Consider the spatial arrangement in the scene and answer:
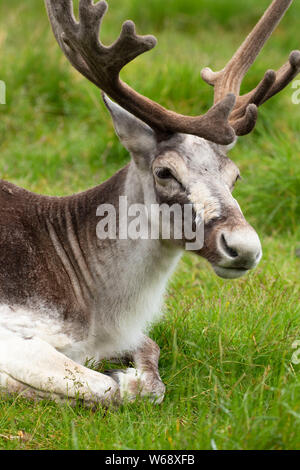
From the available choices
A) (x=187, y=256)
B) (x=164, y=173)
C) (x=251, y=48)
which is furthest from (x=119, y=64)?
(x=187, y=256)

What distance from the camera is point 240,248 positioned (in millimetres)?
3469

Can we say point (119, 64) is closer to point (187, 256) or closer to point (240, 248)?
point (240, 248)

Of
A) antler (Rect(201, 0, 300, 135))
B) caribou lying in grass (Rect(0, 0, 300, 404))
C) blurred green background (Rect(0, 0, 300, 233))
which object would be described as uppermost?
antler (Rect(201, 0, 300, 135))

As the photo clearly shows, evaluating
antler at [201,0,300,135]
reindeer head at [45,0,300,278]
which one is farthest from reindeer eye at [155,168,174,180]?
antler at [201,0,300,135]

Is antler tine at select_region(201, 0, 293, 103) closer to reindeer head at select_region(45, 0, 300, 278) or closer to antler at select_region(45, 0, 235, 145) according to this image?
reindeer head at select_region(45, 0, 300, 278)

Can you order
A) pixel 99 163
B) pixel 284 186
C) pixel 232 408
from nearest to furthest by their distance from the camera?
pixel 232 408
pixel 284 186
pixel 99 163

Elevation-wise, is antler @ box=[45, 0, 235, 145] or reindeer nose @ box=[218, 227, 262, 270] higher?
antler @ box=[45, 0, 235, 145]

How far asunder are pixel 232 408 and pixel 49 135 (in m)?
5.07

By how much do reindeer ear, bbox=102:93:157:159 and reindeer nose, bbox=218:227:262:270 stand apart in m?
0.74

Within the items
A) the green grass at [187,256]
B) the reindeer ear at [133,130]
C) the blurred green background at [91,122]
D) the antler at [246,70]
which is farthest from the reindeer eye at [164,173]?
the blurred green background at [91,122]

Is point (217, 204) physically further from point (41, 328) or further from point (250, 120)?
point (41, 328)

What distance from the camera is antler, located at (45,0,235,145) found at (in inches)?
144

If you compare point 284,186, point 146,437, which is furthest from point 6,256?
point 284,186

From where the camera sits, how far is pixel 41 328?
3.88 meters
